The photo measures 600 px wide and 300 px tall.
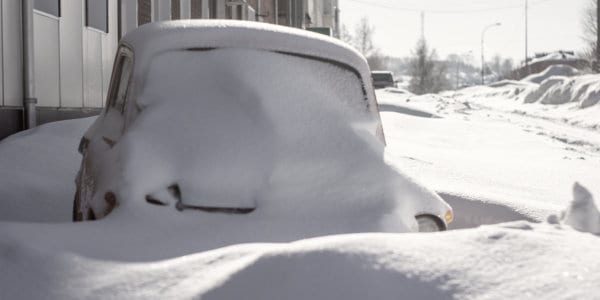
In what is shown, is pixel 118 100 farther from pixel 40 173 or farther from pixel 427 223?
pixel 40 173

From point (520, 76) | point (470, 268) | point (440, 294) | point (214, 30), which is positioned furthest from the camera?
point (520, 76)

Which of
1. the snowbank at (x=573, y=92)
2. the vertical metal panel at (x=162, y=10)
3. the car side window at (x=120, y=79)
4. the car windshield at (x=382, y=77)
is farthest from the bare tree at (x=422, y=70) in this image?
the car side window at (x=120, y=79)

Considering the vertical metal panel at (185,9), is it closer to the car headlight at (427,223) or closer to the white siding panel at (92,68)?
the white siding panel at (92,68)

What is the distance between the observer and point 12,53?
8516 mm

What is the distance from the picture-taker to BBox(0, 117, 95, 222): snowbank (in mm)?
6078

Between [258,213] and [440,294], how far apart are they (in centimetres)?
137

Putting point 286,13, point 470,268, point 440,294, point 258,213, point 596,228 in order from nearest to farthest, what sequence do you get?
1. point 440,294
2. point 470,268
3. point 596,228
4. point 258,213
5. point 286,13

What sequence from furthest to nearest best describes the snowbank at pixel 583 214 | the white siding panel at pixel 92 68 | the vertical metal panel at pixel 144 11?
1. the vertical metal panel at pixel 144 11
2. the white siding panel at pixel 92 68
3. the snowbank at pixel 583 214

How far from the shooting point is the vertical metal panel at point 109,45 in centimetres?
1181

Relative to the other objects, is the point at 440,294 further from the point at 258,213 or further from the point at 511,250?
the point at 258,213

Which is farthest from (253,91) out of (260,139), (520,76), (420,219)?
(520,76)

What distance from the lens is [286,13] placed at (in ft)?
98.6

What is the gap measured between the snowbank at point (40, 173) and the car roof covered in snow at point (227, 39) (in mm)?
2382

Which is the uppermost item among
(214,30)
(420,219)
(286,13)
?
(286,13)
